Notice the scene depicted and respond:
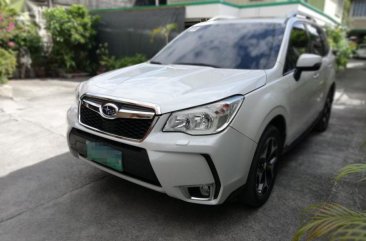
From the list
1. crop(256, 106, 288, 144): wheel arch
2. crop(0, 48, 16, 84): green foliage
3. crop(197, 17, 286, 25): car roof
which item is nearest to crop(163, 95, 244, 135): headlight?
crop(256, 106, 288, 144): wheel arch

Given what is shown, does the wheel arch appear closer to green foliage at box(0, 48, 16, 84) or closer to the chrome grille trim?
the chrome grille trim

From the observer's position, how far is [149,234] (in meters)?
2.39

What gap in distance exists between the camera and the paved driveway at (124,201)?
2432 millimetres

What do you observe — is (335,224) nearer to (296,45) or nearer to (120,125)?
(120,125)

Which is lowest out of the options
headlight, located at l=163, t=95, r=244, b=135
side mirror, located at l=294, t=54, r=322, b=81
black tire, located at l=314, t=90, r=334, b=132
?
black tire, located at l=314, t=90, r=334, b=132

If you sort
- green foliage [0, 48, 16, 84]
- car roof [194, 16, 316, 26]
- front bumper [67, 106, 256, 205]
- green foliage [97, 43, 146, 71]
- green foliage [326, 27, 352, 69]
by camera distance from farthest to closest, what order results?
green foliage [326, 27, 352, 69] → green foliage [97, 43, 146, 71] → green foliage [0, 48, 16, 84] → car roof [194, 16, 316, 26] → front bumper [67, 106, 256, 205]

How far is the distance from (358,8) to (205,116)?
34.2m

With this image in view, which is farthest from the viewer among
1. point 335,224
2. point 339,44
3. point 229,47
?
point 339,44

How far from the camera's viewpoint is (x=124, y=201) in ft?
9.34

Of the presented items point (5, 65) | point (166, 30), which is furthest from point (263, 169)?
point (166, 30)

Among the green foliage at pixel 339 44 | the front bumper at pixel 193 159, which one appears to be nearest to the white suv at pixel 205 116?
the front bumper at pixel 193 159

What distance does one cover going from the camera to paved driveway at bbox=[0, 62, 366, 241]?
7.98 ft

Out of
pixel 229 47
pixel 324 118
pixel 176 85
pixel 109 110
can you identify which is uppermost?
pixel 229 47

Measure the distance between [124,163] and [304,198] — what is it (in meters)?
1.80
